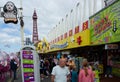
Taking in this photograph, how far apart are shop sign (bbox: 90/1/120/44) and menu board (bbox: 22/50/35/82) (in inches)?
160

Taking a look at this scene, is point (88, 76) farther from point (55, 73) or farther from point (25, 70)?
point (25, 70)

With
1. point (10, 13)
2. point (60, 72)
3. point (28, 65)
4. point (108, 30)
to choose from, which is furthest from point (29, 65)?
point (10, 13)

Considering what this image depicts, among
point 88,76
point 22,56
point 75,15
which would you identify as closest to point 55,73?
point 88,76

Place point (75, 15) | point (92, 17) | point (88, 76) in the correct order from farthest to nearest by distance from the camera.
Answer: point (75, 15)
point (92, 17)
point (88, 76)

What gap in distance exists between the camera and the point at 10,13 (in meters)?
32.8

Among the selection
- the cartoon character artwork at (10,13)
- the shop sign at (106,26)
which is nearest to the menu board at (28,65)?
the shop sign at (106,26)

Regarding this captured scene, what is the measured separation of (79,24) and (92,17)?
529 cm

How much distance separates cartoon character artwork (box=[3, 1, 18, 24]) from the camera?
31.7 metres

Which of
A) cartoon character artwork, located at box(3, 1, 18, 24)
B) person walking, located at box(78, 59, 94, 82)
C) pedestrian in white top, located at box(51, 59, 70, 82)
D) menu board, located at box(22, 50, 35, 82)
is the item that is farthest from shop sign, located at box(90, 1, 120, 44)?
cartoon character artwork, located at box(3, 1, 18, 24)

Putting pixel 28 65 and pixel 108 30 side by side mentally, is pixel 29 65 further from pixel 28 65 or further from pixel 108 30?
pixel 108 30

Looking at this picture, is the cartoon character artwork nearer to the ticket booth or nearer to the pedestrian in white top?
the ticket booth

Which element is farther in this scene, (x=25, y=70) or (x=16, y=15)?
(x=16, y=15)

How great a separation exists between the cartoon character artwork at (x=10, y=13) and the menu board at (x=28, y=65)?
17949 mm

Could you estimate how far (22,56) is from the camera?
13.9 m
